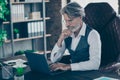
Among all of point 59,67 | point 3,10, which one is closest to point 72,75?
point 59,67

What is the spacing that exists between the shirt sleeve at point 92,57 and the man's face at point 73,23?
0.50ft

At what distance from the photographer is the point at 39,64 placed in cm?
215

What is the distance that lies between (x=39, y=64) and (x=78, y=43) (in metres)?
0.56

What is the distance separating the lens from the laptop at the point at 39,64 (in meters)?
2.08

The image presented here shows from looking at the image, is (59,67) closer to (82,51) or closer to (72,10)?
(82,51)

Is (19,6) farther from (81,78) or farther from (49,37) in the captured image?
(81,78)

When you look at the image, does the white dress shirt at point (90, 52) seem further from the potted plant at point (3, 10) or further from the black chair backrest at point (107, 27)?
the potted plant at point (3, 10)

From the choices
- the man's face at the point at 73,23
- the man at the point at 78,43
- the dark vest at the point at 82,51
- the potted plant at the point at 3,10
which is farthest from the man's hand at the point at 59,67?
the potted plant at the point at 3,10

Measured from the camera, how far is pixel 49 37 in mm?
5453

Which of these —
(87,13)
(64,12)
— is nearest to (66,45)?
(64,12)

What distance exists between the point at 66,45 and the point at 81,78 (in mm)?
687

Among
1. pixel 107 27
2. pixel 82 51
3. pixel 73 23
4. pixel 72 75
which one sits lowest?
pixel 72 75

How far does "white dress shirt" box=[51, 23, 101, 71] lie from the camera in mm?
2318

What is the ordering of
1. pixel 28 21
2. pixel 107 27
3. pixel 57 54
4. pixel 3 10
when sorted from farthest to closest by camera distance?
pixel 28 21 < pixel 3 10 < pixel 107 27 < pixel 57 54
